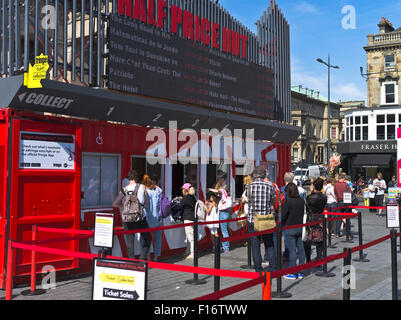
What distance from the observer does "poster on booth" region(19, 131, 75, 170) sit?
731cm

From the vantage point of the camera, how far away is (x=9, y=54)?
8039 millimetres

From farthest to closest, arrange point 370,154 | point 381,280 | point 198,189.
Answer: point 370,154
point 198,189
point 381,280

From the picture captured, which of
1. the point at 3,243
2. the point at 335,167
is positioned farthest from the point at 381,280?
the point at 335,167

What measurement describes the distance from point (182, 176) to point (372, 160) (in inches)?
1353

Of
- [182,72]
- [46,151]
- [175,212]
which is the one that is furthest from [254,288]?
[182,72]

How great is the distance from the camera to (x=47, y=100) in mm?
7398

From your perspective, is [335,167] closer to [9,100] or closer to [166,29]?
[166,29]

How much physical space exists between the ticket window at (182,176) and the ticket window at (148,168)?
20.4 inches

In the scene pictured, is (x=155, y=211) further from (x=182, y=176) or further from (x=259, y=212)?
(x=259, y=212)

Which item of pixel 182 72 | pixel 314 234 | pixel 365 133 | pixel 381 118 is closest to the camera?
pixel 314 234

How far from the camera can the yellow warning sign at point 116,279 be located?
360 cm

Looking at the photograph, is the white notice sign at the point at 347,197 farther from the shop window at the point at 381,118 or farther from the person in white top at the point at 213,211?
the shop window at the point at 381,118

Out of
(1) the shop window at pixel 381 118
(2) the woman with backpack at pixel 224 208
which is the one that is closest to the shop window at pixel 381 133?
(1) the shop window at pixel 381 118
